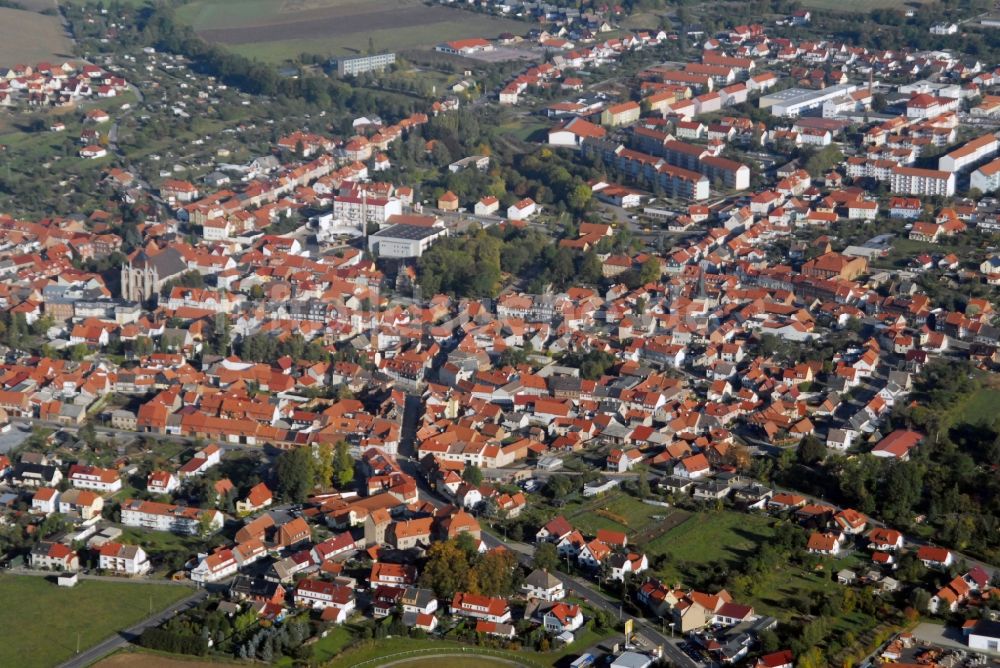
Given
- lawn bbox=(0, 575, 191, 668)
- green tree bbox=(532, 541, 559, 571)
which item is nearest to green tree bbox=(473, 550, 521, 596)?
green tree bbox=(532, 541, 559, 571)

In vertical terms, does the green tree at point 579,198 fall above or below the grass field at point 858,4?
below

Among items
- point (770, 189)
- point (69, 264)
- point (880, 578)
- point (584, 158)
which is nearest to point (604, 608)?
point (880, 578)

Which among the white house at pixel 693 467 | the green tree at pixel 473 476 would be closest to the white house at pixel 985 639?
the white house at pixel 693 467

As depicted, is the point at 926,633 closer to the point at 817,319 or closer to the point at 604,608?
the point at 604,608

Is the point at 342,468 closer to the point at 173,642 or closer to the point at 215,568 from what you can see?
the point at 215,568

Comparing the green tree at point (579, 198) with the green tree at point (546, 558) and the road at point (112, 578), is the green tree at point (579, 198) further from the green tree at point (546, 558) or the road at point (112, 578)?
the road at point (112, 578)
